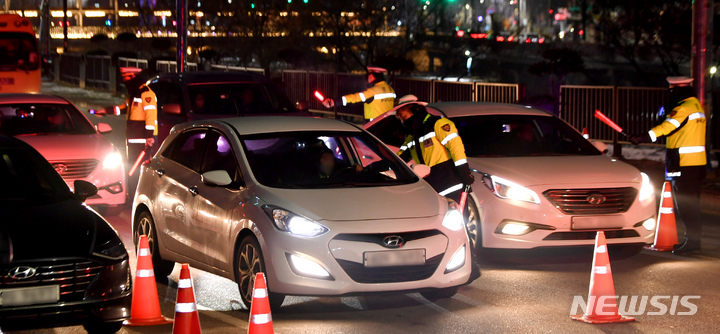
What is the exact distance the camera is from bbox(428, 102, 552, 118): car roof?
11.2m

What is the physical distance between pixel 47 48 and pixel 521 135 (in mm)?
47051

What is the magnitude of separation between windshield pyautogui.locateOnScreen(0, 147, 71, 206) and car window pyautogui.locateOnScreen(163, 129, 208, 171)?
4.54ft

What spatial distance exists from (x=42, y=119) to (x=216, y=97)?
249 centimetres

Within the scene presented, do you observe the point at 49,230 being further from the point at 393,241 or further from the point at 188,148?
the point at 188,148

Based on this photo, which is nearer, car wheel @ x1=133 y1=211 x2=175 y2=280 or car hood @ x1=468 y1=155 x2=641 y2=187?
car wheel @ x1=133 y1=211 x2=175 y2=280

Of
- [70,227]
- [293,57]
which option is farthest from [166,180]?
[293,57]

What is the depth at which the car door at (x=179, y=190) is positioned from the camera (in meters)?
8.59

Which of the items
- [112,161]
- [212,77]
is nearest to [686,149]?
[112,161]

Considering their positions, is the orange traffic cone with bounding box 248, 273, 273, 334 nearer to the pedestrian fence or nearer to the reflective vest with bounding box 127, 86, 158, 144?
the reflective vest with bounding box 127, 86, 158, 144

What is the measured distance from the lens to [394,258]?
744 centimetres

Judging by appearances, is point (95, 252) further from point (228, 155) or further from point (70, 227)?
point (228, 155)

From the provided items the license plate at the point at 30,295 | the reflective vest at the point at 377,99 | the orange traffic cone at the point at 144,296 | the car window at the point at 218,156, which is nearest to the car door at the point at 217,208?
the car window at the point at 218,156

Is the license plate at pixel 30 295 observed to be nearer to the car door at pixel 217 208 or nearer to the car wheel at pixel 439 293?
the car door at pixel 217 208

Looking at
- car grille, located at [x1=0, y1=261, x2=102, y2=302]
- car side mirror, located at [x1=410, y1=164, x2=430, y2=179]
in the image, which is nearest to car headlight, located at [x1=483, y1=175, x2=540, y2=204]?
car side mirror, located at [x1=410, y1=164, x2=430, y2=179]
